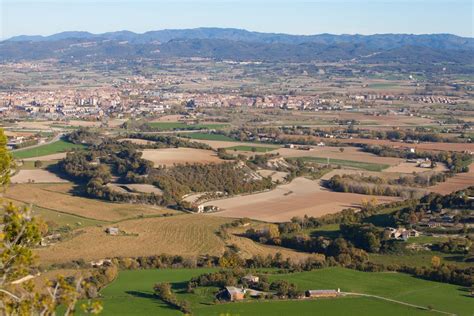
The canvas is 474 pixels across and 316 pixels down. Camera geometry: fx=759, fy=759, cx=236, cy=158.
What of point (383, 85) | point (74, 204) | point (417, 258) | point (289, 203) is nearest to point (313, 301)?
point (417, 258)

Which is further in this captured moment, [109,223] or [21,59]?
[21,59]

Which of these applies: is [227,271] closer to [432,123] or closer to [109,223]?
[109,223]

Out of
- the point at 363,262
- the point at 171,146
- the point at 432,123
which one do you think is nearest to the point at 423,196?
the point at 363,262

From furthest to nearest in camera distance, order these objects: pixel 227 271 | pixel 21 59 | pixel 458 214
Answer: pixel 21 59 → pixel 458 214 → pixel 227 271

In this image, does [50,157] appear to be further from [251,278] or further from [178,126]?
[251,278]

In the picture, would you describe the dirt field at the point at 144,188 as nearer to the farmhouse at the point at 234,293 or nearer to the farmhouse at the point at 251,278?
the farmhouse at the point at 251,278

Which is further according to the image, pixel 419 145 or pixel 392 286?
pixel 419 145

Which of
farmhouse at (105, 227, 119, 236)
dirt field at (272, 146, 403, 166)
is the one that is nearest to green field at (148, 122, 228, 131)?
dirt field at (272, 146, 403, 166)
